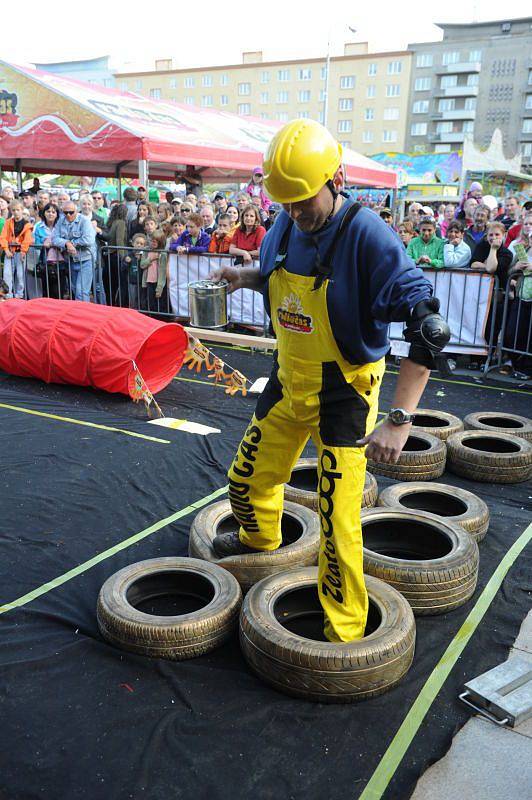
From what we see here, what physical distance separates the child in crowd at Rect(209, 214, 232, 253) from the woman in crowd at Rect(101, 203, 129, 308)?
1697 millimetres

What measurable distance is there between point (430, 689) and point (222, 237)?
8568 millimetres

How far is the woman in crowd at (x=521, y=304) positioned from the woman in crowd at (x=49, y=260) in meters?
7.15

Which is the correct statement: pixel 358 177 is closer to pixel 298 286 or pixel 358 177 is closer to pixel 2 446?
pixel 2 446

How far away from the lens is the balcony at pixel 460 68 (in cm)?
9175

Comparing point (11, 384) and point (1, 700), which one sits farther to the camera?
point (11, 384)

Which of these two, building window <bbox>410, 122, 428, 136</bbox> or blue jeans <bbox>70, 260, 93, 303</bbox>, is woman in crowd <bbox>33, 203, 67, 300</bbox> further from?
building window <bbox>410, 122, 428, 136</bbox>

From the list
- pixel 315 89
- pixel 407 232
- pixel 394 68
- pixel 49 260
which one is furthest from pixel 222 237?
pixel 315 89

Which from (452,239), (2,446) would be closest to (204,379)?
(2,446)

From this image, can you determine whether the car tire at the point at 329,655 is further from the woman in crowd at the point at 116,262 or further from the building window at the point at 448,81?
the building window at the point at 448,81

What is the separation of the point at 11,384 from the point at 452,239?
606cm

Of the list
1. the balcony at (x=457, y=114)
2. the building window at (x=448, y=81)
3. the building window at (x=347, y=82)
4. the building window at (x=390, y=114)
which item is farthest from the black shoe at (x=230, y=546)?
the building window at (x=448, y=81)

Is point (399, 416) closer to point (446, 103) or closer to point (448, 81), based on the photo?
point (446, 103)

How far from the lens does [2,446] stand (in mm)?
5980

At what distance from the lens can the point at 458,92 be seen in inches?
3656
